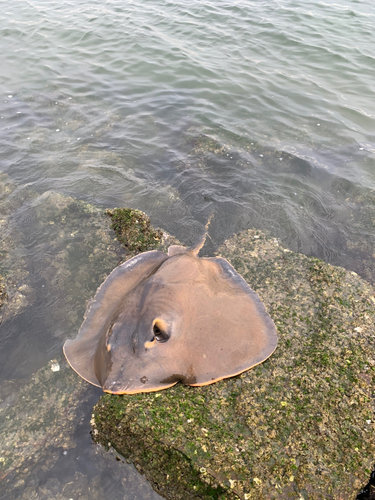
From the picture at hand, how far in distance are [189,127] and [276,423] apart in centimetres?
822

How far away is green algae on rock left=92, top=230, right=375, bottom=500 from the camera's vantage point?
8.80 feet

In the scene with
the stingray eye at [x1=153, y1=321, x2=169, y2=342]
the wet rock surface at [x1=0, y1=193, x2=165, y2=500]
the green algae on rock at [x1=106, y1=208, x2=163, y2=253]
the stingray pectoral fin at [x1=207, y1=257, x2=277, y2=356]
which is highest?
the stingray eye at [x1=153, y1=321, x2=169, y2=342]

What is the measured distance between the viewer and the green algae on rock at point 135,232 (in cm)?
541

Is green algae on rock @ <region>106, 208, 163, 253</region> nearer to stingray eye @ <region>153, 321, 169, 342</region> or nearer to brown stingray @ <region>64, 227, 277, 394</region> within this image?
brown stingray @ <region>64, 227, 277, 394</region>

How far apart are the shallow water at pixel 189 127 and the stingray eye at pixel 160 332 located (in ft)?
5.80

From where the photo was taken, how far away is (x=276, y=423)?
3004mm

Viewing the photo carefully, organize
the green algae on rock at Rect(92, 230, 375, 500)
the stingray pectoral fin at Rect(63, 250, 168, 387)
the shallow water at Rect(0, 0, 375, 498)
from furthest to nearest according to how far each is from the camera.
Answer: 1. the shallow water at Rect(0, 0, 375, 498)
2. the stingray pectoral fin at Rect(63, 250, 168, 387)
3. the green algae on rock at Rect(92, 230, 375, 500)

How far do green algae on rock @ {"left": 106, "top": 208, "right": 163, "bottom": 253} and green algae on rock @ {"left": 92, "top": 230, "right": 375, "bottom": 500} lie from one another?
7.80ft

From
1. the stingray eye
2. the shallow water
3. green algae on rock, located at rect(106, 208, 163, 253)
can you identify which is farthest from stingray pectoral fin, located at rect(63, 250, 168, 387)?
the shallow water

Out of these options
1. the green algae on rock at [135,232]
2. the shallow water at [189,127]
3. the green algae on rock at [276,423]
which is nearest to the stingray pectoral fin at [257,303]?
the green algae on rock at [276,423]

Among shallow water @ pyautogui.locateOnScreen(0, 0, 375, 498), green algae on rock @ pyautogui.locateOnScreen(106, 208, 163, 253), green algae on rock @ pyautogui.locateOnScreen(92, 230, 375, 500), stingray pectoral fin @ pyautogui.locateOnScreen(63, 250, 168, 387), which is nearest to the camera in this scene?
green algae on rock @ pyautogui.locateOnScreen(92, 230, 375, 500)

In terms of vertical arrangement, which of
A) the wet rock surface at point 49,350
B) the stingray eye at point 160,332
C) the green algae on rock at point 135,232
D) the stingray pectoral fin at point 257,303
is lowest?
the wet rock surface at point 49,350

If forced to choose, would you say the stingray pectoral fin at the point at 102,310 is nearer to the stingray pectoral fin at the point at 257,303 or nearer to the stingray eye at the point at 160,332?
the stingray eye at the point at 160,332

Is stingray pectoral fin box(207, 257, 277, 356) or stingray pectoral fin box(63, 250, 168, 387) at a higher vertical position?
stingray pectoral fin box(207, 257, 277, 356)
